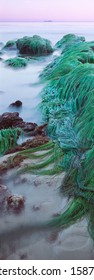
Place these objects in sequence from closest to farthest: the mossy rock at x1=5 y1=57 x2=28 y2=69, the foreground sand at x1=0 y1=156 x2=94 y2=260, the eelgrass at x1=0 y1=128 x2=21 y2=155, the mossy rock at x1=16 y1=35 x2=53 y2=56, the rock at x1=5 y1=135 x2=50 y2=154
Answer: the foreground sand at x1=0 y1=156 x2=94 y2=260, the rock at x1=5 y1=135 x2=50 y2=154, the eelgrass at x1=0 y1=128 x2=21 y2=155, the mossy rock at x1=5 y1=57 x2=28 y2=69, the mossy rock at x1=16 y1=35 x2=53 y2=56

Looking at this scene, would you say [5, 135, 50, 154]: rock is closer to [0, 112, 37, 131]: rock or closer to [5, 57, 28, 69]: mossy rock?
[0, 112, 37, 131]: rock

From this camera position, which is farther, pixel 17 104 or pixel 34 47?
pixel 34 47

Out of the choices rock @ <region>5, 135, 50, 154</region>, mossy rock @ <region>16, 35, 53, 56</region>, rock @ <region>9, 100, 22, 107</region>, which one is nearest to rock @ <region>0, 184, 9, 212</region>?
rock @ <region>5, 135, 50, 154</region>

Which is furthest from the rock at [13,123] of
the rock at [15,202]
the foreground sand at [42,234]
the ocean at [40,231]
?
the rock at [15,202]

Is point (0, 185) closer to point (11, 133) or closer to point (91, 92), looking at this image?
point (11, 133)

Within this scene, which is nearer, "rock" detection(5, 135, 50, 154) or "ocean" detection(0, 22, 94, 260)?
"ocean" detection(0, 22, 94, 260)

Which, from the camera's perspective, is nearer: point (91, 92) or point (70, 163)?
point (70, 163)

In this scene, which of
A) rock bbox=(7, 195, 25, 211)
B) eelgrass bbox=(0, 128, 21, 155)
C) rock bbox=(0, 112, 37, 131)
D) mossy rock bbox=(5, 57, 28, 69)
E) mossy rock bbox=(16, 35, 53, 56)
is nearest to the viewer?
rock bbox=(7, 195, 25, 211)

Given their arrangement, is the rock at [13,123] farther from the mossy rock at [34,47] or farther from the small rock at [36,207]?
the mossy rock at [34,47]

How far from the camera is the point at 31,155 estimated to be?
9.85 feet

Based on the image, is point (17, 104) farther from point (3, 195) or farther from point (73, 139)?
point (3, 195)

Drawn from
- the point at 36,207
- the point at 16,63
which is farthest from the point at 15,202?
the point at 16,63
